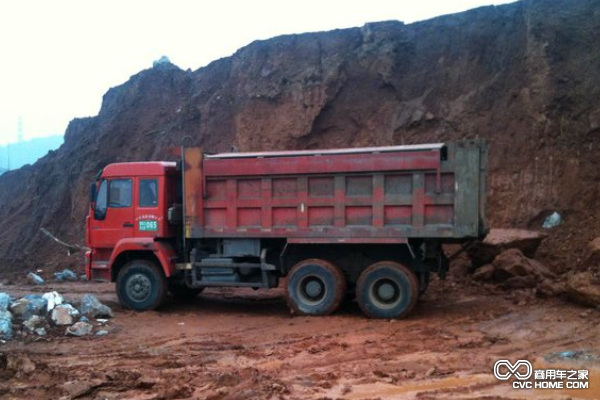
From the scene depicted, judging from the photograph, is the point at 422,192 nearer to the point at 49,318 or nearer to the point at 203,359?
the point at 203,359

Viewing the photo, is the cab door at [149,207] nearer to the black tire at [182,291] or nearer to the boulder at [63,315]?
the black tire at [182,291]

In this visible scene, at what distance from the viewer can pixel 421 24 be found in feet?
63.1

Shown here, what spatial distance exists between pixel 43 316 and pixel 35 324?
1.20 feet

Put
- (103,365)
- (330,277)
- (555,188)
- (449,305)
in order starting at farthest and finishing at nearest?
1. (555,188)
2. (449,305)
3. (330,277)
4. (103,365)

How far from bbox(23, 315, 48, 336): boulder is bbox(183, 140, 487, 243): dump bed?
2.81 meters

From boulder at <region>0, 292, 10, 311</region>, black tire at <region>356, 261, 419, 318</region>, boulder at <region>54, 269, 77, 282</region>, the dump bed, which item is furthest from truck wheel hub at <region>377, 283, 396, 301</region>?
boulder at <region>54, 269, 77, 282</region>

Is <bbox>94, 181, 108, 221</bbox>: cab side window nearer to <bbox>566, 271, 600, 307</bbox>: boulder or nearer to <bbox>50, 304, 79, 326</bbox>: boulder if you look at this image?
<bbox>50, 304, 79, 326</bbox>: boulder

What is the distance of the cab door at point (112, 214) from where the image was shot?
10.8m

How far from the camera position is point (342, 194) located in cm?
960

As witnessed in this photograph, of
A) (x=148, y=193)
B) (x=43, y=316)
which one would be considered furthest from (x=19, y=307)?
(x=148, y=193)

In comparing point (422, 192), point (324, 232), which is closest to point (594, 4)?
point (422, 192)

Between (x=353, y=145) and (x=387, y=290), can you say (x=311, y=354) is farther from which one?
(x=353, y=145)

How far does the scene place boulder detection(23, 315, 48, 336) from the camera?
872 centimetres

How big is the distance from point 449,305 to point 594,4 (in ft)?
34.2
